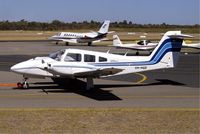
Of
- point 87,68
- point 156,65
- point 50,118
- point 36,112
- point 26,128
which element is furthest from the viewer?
point 156,65

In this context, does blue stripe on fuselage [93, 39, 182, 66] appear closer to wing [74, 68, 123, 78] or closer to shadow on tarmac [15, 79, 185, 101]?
shadow on tarmac [15, 79, 185, 101]

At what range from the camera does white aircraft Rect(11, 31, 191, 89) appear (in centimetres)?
1898

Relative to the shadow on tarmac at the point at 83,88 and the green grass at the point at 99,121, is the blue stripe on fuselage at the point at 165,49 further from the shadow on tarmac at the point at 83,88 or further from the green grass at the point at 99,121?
the green grass at the point at 99,121

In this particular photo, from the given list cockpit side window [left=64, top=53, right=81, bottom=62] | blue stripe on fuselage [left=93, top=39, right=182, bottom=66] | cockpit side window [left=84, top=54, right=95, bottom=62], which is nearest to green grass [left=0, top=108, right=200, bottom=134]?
cockpit side window [left=64, top=53, right=81, bottom=62]

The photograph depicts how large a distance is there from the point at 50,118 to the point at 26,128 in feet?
4.91

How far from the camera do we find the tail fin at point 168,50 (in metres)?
22.0

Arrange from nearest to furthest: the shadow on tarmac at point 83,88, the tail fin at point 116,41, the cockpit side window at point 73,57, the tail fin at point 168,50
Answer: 1. the shadow on tarmac at point 83,88
2. the cockpit side window at point 73,57
3. the tail fin at point 168,50
4. the tail fin at point 116,41

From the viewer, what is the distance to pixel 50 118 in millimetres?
12008

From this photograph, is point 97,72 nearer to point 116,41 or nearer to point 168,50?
point 168,50

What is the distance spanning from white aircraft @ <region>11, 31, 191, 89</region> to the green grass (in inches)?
197

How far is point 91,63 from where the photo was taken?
2019cm

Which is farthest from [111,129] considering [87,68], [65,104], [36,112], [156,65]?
[156,65]

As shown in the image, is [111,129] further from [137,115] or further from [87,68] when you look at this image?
[87,68]

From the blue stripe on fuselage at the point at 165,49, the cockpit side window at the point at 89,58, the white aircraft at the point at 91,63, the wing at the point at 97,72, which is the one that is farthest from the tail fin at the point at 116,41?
the wing at the point at 97,72
